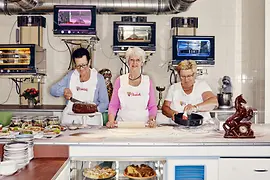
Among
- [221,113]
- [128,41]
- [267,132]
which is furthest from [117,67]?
[267,132]

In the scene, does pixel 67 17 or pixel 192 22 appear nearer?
pixel 67 17

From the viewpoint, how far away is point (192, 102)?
350 centimetres

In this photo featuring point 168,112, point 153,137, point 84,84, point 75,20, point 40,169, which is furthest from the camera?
point 75,20

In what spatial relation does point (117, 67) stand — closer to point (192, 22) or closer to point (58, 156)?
point (192, 22)

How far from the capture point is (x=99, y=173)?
8.59ft

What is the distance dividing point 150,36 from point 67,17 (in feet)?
4.02

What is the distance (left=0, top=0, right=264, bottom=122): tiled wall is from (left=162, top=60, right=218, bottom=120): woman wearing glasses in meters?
2.37

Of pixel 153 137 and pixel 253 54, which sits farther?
pixel 253 54

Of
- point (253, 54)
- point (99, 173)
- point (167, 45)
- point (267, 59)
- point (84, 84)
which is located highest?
point (167, 45)

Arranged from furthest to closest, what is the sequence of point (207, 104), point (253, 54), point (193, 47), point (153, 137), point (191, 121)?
point (253, 54)
point (193, 47)
point (207, 104)
point (191, 121)
point (153, 137)

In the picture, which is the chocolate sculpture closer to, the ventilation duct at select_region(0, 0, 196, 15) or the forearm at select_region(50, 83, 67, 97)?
the forearm at select_region(50, 83, 67, 97)

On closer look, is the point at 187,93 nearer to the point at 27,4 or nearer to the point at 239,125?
the point at 239,125

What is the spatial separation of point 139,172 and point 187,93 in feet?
3.87

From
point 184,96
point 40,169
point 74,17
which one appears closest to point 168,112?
point 184,96
